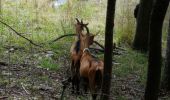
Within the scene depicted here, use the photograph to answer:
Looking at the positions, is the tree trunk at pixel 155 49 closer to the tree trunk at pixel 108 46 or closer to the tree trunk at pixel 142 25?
the tree trunk at pixel 108 46

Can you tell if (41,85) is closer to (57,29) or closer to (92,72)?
(92,72)

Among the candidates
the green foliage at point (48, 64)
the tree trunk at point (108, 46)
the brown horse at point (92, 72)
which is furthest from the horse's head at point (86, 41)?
the tree trunk at point (108, 46)

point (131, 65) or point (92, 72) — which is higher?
point (92, 72)

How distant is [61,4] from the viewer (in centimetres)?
1395

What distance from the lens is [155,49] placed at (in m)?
5.24

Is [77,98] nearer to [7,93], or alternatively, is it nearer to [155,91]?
[7,93]

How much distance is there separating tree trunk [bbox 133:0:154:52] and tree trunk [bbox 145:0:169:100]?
592cm

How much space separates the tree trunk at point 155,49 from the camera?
5000 mm

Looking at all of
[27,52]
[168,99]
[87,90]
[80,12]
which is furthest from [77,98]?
[80,12]

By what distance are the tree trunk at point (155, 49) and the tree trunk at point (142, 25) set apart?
592cm

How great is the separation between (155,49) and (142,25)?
6042 millimetres

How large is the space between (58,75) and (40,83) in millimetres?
720

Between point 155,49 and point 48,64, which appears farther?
point 48,64

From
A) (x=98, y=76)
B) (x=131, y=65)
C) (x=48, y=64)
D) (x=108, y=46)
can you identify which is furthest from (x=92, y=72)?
(x=131, y=65)
